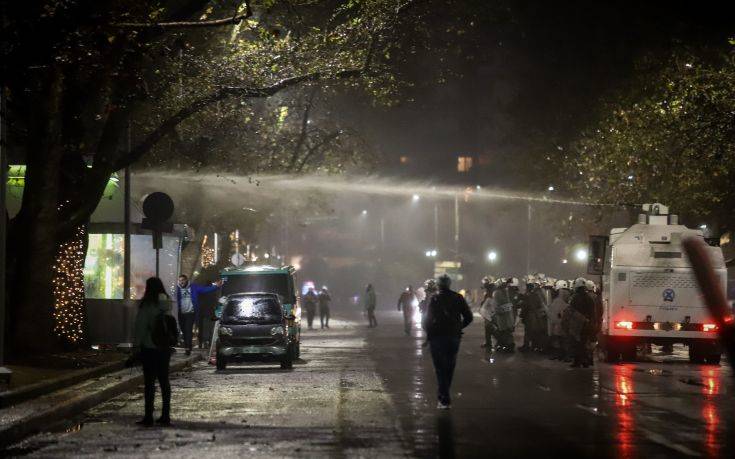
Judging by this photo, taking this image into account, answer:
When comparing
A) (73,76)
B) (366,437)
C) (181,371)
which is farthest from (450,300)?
(181,371)

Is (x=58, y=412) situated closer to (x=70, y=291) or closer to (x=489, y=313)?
(x=70, y=291)

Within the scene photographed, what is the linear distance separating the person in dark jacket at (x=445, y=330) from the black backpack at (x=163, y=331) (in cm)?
370

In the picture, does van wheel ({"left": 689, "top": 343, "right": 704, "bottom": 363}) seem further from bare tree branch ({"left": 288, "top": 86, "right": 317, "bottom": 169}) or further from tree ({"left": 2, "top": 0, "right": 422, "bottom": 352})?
bare tree branch ({"left": 288, "top": 86, "right": 317, "bottom": 169})

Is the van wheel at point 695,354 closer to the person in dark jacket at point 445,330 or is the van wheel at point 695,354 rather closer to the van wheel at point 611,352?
the van wheel at point 611,352

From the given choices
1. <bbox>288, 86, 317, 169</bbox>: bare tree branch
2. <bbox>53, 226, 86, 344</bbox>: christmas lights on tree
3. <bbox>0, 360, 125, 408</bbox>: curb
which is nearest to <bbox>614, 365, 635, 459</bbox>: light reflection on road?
<bbox>0, 360, 125, 408</bbox>: curb

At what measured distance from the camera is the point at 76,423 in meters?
15.1

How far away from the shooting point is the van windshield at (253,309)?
84.5 ft

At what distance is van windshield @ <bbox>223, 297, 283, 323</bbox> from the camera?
1014 inches

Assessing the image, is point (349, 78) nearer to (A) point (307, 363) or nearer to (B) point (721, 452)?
(A) point (307, 363)

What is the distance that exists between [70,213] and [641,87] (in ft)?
66.9

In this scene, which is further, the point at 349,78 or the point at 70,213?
the point at 349,78

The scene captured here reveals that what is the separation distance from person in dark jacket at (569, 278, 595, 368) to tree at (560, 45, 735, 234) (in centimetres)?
462

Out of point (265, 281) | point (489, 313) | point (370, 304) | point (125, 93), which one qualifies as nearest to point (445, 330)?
point (125, 93)

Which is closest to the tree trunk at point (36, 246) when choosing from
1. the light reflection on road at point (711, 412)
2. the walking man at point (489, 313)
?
the light reflection on road at point (711, 412)
